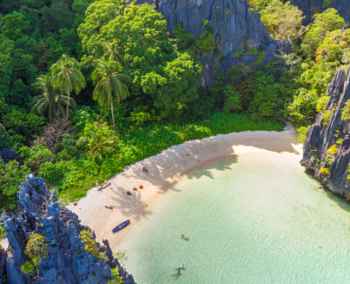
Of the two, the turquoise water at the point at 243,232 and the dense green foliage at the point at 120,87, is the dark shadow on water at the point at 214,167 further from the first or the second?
the dense green foliage at the point at 120,87

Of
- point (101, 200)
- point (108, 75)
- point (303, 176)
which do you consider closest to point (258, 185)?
point (303, 176)

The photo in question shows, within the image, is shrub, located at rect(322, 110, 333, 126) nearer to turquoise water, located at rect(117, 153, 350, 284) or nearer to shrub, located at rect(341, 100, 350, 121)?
shrub, located at rect(341, 100, 350, 121)

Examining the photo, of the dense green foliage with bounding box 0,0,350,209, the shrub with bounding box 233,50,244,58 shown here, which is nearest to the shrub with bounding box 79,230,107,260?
the dense green foliage with bounding box 0,0,350,209

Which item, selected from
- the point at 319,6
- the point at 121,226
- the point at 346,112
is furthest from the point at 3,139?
the point at 319,6

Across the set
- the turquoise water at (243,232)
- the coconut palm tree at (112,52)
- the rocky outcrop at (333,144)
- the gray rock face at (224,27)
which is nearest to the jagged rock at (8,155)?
the turquoise water at (243,232)

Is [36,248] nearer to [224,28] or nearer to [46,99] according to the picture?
[46,99]
